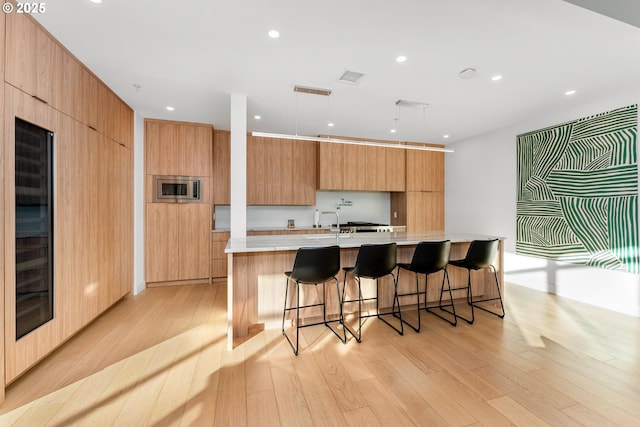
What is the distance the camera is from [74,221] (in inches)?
106

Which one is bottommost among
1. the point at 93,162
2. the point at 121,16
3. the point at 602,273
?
the point at 602,273

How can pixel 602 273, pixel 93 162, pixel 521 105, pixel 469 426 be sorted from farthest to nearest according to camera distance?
pixel 521 105 → pixel 602 273 → pixel 93 162 → pixel 469 426

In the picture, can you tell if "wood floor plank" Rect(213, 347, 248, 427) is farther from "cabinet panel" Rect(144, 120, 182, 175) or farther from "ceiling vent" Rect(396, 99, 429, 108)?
"ceiling vent" Rect(396, 99, 429, 108)

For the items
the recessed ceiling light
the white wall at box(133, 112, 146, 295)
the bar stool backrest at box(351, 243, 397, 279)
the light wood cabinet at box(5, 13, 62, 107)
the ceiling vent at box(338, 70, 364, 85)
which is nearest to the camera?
the light wood cabinet at box(5, 13, 62, 107)

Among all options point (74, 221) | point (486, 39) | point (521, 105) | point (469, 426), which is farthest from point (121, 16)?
point (521, 105)

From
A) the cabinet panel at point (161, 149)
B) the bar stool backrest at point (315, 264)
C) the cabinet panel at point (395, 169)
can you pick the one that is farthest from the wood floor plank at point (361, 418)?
the cabinet panel at point (395, 169)

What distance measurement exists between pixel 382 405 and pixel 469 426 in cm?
50

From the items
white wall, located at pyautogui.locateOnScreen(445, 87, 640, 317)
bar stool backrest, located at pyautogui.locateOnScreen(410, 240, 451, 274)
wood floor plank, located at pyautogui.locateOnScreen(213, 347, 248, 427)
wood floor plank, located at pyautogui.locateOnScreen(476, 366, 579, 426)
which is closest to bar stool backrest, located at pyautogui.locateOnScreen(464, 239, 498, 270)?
bar stool backrest, located at pyautogui.locateOnScreen(410, 240, 451, 274)

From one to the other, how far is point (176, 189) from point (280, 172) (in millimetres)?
1854

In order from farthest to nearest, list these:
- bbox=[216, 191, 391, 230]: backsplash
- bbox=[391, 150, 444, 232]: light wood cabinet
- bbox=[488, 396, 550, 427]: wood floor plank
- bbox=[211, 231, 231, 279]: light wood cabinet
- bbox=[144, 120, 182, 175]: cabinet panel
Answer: bbox=[391, 150, 444, 232]: light wood cabinet, bbox=[216, 191, 391, 230]: backsplash, bbox=[211, 231, 231, 279]: light wood cabinet, bbox=[144, 120, 182, 175]: cabinet panel, bbox=[488, 396, 550, 427]: wood floor plank

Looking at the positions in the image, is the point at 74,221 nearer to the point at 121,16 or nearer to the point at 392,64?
the point at 121,16

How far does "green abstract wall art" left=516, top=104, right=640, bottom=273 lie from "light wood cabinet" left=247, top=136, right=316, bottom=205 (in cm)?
371

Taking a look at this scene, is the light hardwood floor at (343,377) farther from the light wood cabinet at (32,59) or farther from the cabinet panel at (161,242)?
the light wood cabinet at (32,59)

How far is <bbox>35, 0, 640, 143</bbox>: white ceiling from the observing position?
2.03 metres
